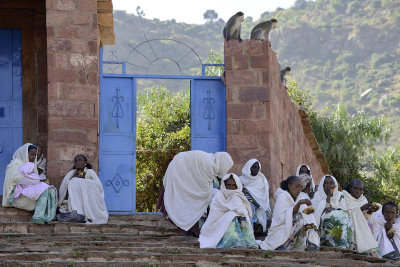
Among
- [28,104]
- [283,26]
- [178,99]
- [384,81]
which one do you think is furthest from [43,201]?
[283,26]

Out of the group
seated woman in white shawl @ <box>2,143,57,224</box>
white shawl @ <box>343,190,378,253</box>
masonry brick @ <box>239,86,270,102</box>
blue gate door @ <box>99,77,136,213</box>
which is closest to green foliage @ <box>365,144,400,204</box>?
masonry brick @ <box>239,86,270,102</box>

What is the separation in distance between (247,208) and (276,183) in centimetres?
305

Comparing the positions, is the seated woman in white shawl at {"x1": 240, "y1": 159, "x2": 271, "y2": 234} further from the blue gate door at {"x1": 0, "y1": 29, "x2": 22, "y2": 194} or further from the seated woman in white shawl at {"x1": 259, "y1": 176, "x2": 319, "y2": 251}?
the blue gate door at {"x1": 0, "y1": 29, "x2": 22, "y2": 194}

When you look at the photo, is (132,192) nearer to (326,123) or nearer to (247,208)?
(247,208)

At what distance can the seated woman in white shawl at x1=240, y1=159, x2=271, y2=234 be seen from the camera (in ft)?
39.1

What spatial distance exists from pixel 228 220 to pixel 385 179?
18798mm

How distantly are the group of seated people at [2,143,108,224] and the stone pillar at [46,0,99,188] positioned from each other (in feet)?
1.95

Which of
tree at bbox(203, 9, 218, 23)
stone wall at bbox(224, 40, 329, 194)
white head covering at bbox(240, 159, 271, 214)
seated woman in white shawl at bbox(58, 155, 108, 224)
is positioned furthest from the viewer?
tree at bbox(203, 9, 218, 23)

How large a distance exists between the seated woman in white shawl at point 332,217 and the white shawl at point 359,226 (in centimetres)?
16

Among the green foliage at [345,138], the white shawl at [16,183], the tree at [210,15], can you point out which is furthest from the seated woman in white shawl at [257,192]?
the tree at [210,15]

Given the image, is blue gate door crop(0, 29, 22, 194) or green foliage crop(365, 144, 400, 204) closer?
blue gate door crop(0, 29, 22, 194)

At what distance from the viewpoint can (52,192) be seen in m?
11.7

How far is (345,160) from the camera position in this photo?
26938 mm

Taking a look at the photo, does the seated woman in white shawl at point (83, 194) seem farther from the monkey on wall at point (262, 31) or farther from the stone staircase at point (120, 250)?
the monkey on wall at point (262, 31)
